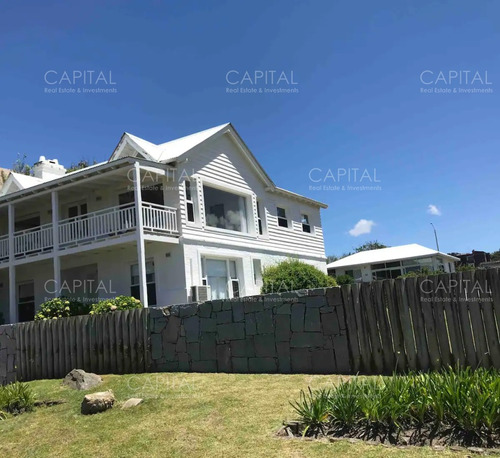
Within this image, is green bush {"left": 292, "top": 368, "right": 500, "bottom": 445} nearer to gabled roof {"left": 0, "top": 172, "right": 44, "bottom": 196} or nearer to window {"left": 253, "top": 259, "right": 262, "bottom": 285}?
window {"left": 253, "top": 259, "right": 262, "bottom": 285}

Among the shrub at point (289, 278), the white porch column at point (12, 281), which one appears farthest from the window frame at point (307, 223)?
the white porch column at point (12, 281)

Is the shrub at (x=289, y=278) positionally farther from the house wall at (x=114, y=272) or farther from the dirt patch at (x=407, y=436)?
the dirt patch at (x=407, y=436)

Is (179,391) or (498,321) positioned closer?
(498,321)

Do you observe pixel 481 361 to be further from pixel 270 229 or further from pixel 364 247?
pixel 364 247

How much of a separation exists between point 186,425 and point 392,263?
112 ft

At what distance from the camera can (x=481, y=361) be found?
7.01 meters

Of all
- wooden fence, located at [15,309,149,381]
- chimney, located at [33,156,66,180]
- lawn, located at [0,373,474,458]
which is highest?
chimney, located at [33,156,66,180]

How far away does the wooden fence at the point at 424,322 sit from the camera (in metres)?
7.07

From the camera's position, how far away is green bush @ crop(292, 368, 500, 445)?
15.6ft

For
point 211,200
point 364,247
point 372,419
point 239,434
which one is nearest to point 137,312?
point 239,434

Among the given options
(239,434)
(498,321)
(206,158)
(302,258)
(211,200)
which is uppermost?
(206,158)

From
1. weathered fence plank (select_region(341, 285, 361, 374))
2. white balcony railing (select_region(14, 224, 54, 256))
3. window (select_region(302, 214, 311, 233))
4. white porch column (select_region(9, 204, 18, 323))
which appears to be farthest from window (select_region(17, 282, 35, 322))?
weathered fence plank (select_region(341, 285, 361, 374))

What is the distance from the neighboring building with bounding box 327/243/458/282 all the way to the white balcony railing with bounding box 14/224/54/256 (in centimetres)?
2497

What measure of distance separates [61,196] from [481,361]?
17979 millimetres
